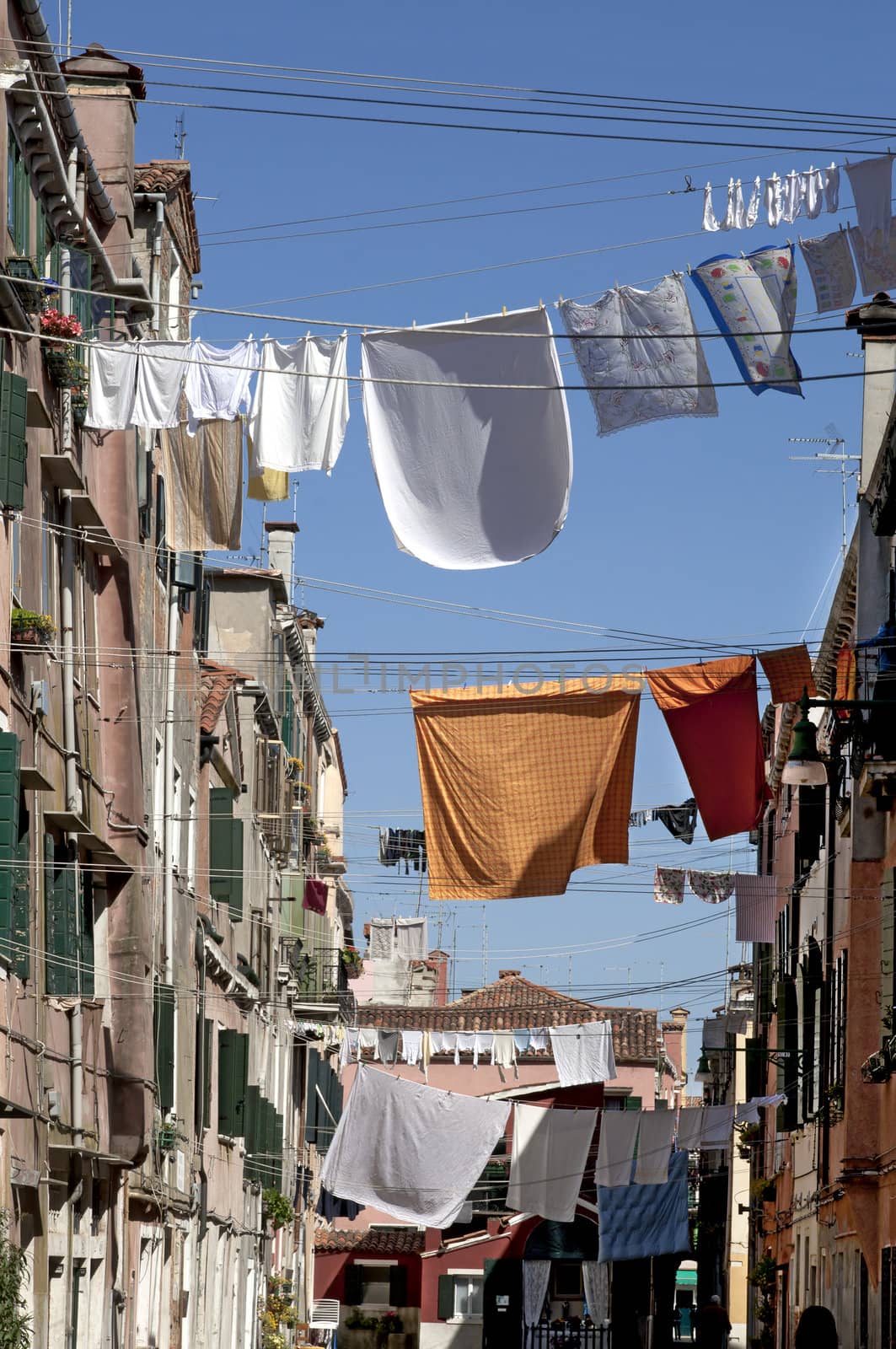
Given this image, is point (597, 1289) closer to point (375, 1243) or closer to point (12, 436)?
point (375, 1243)

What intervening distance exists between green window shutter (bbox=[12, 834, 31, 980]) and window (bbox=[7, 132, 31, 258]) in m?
4.61

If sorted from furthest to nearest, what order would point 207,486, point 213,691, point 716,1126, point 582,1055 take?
point 582,1055, point 716,1126, point 213,691, point 207,486

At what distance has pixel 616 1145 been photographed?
41.4m

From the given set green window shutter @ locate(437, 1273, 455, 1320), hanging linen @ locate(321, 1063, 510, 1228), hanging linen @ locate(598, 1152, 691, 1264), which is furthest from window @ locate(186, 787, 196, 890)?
green window shutter @ locate(437, 1273, 455, 1320)

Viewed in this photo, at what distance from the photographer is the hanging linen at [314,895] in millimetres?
41562

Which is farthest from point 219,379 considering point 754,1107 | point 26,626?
point 754,1107

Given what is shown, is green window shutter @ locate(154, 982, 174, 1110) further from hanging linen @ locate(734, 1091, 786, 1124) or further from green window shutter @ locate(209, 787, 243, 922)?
hanging linen @ locate(734, 1091, 786, 1124)

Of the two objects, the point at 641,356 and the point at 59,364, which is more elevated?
the point at 59,364

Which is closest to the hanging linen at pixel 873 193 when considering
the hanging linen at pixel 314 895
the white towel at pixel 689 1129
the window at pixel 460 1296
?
the hanging linen at pixel 314 895

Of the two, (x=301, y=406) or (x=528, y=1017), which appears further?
(x=528, y=1017)

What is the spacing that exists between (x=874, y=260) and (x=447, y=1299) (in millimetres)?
43955

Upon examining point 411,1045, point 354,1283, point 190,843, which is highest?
point 190,843

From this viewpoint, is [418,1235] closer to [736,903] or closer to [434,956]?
[434,956]

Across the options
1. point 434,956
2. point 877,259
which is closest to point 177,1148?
point 877,259
